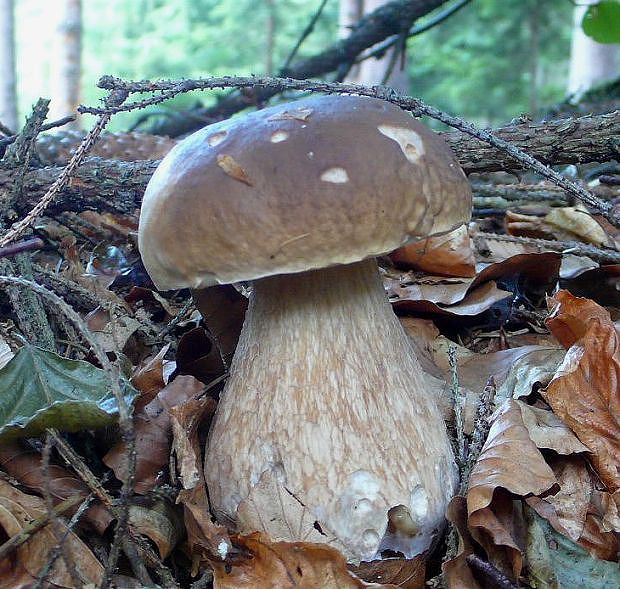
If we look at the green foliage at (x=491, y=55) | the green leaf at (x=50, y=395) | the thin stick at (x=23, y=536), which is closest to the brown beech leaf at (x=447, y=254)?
the green leaf at (x=50, y=395)

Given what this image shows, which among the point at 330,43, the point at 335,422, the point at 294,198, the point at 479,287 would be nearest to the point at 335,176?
the point at 294,198

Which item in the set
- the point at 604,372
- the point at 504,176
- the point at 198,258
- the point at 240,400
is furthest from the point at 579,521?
the point at 504,176

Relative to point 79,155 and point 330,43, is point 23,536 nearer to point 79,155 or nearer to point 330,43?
point 79,155

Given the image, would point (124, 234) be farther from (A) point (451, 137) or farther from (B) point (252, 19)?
(B) point (252, 19)

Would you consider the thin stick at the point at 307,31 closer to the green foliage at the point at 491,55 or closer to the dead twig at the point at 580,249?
the dead twig at the point at 580,249

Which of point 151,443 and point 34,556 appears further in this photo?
point 151,443

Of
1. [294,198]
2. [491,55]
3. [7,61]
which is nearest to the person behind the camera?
[294,198]

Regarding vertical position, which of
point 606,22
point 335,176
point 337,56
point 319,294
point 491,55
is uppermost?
point 606,22
